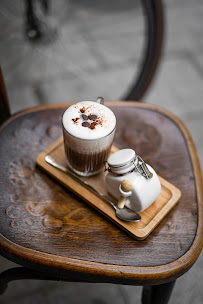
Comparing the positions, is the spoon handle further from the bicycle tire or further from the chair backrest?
the bicycle tire

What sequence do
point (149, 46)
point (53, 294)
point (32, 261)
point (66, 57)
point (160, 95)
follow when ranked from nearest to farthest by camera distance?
point (32, 261) → point (53, 294) → point (149, 46) → point (160, 95) → point (66, 57)

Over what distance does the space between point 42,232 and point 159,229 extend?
183mm

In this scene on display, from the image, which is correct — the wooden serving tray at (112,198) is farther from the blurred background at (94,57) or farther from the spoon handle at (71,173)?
the blurred background at (94,57)

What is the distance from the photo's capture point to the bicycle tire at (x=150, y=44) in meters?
0.90

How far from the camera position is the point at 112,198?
1.73ft

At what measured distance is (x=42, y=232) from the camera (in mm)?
494

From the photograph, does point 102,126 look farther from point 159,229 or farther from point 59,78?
point 59,78

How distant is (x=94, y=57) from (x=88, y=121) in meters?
1.04

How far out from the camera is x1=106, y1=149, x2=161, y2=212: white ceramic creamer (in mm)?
475

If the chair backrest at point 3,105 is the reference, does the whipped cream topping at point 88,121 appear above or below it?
above

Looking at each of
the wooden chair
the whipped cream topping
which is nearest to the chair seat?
the wooden chair

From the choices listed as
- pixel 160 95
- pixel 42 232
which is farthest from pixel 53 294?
pixel 160 95

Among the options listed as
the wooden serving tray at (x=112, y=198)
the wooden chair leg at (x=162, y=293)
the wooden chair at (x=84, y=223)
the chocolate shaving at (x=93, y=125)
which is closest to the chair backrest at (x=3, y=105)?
the wooden chair at (x=84, y=223)

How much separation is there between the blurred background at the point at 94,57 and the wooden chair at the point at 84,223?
550 mm
